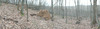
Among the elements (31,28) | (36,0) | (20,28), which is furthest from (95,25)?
(36,0)

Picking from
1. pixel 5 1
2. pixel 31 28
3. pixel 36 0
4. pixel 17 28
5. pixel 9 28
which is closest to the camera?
pixel 9 28

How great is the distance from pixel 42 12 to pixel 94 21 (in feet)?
24.1

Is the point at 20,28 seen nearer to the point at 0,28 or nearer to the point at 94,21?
the point at 0,28

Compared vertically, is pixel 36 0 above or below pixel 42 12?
above

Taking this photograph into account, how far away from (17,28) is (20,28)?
22 centimetres

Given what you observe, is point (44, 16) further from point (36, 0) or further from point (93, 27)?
point (36, 0)

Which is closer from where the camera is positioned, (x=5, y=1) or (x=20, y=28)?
(x=20, y=28)

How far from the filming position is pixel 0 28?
5672 millimetres

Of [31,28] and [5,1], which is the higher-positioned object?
[5,1]

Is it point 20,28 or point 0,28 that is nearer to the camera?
point 0,28

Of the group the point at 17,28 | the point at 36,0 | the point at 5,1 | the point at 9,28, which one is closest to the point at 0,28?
the point at 9,28

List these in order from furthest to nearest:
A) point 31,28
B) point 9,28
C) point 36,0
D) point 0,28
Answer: point 36,0 < point 31,28 < point 9,28 < point 0,28

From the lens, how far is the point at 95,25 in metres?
10.5

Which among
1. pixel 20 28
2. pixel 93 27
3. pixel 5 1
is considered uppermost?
pixel 5 1
